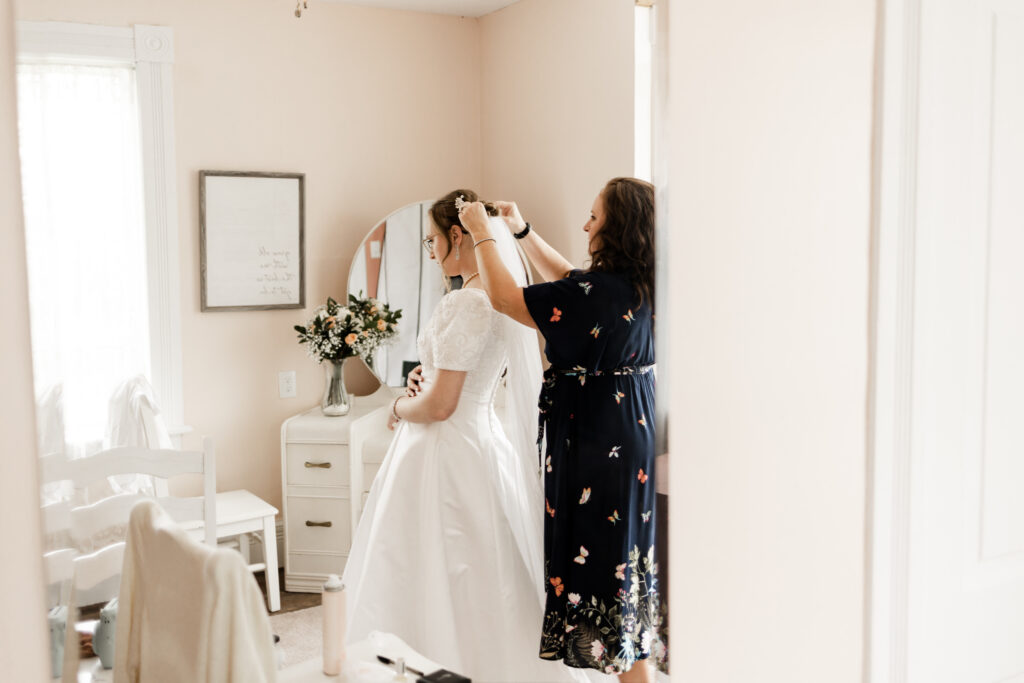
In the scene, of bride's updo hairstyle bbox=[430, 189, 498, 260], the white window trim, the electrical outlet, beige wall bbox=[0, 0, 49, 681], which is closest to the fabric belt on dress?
bride's updo hairstyle bbox=[430, 189, 498, 260]

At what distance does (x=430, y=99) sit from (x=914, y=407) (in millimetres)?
870

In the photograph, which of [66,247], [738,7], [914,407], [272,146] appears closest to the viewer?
[66,247]

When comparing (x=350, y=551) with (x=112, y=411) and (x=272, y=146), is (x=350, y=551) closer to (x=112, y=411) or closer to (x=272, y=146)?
(x=112, y=411)

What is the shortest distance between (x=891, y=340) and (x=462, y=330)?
2.30ft

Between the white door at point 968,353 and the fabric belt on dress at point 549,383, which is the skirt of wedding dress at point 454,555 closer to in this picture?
the fabric belt on dress at point 549,383

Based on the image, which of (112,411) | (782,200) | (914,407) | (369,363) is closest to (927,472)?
(914,407)

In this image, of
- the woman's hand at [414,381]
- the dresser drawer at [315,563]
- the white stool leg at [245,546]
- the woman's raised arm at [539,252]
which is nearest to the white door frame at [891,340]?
the woman's raised arm at [539,252]

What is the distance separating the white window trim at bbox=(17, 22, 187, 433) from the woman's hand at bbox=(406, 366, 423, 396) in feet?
0.83

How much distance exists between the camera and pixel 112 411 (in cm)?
85

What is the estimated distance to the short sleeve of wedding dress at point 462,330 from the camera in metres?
1.00

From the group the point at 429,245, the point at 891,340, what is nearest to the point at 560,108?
the point at 429,245

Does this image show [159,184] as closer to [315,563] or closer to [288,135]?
[288,135]

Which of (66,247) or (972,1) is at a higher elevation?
(972,1)

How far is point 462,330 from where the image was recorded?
3.32 feet
